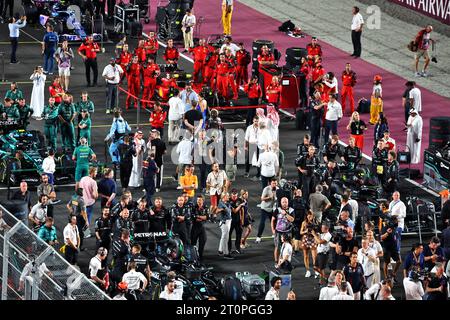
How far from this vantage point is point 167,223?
30.0 meters

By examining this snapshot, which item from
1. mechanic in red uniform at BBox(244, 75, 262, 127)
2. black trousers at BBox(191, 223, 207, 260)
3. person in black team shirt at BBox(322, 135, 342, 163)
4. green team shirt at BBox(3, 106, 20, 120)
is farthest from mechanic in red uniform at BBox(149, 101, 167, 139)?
black trousers at BBox(191, 223, 207, 260)

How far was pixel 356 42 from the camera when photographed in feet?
159

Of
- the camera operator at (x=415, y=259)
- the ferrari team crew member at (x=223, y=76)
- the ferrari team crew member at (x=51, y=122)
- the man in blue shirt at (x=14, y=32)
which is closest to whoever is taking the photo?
the camera operator at (x=415, y=259)

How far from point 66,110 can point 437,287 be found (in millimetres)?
13414

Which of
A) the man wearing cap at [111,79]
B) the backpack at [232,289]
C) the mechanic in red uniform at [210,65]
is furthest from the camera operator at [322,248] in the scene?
the mechanic in red uniform at [210,65]

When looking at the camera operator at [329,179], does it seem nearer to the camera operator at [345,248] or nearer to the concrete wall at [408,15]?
the camera operator at [345,248]

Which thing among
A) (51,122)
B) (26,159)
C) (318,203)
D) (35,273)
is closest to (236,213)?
→ (318,203)

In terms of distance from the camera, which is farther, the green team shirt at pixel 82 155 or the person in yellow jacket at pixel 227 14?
the person in yellow jacket at pixel 227 14

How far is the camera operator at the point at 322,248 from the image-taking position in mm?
29250

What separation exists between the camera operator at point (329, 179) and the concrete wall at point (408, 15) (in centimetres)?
1912

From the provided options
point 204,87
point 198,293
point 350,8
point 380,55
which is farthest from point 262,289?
point 350,8

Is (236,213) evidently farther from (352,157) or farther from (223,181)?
(352,157)

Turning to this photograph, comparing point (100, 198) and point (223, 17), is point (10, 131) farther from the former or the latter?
point (223, 17)

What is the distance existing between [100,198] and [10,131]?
12.1 ft
